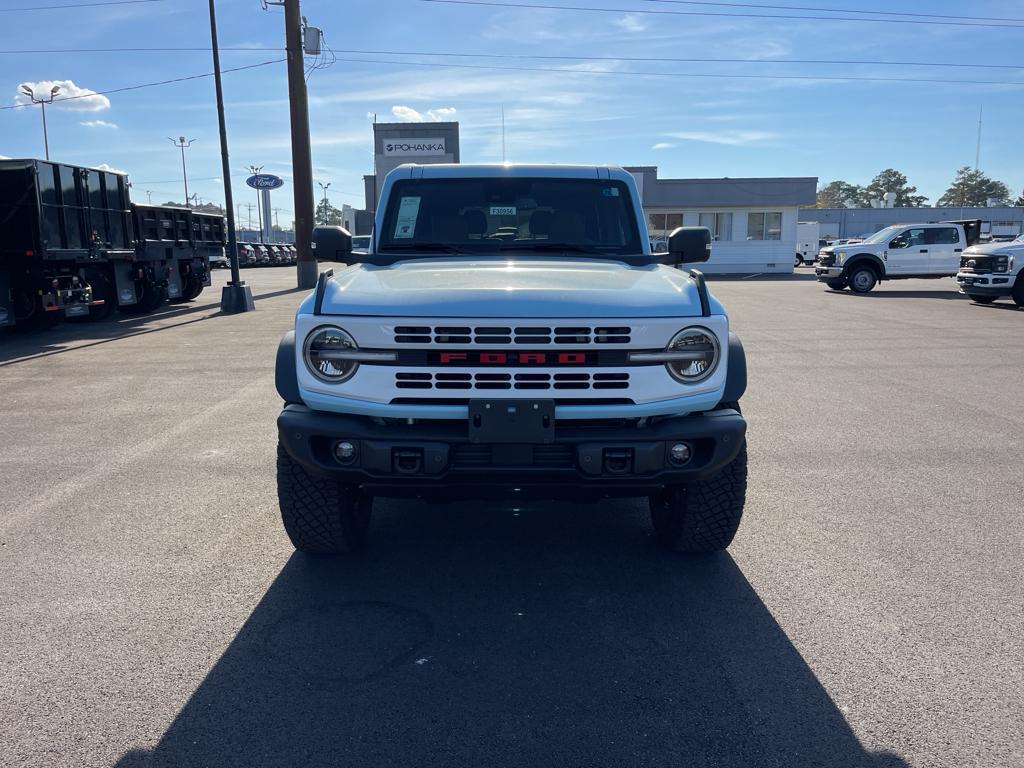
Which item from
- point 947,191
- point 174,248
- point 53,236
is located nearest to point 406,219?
point 53,236

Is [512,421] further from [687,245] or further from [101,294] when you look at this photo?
[101,294]

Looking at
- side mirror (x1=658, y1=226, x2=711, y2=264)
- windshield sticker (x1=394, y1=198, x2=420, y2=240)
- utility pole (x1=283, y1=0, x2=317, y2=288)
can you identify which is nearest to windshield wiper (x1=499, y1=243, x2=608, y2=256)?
side mirror (x1=658, y1=226, x2=711, y2=264)

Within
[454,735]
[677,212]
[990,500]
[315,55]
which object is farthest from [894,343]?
[677,212]

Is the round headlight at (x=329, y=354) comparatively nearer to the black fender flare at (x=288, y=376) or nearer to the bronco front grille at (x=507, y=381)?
the black fender flare at (x=288, y=376)

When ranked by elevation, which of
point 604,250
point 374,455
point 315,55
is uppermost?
point 315,55

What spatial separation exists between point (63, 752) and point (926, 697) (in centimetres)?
284

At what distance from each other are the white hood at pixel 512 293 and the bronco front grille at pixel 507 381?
0.25 m

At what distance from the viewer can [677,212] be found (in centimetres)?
4134

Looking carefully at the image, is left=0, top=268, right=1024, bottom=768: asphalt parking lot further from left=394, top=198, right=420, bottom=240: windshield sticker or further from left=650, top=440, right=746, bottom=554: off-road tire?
left=394, top=198, right=420, bottom=240: windshield sticker

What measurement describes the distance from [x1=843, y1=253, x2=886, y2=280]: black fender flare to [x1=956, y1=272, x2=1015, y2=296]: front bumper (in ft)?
14.6

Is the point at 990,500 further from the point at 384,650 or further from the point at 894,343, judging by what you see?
the point at 894,343

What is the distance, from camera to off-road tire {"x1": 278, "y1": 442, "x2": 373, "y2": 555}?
3.74m

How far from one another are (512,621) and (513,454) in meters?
0.73

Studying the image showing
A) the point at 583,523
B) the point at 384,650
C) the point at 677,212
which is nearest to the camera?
the point at 384,650
